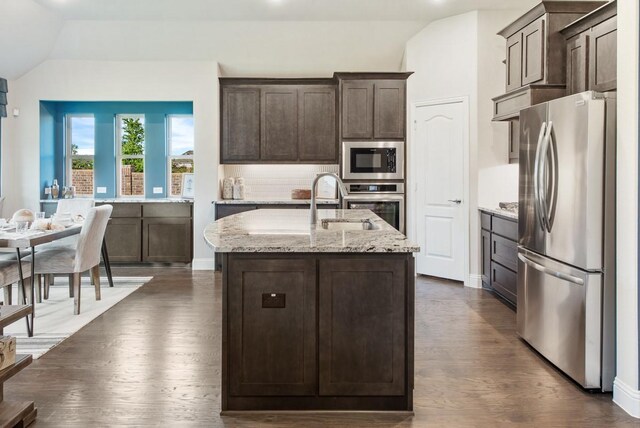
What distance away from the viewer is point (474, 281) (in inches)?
222

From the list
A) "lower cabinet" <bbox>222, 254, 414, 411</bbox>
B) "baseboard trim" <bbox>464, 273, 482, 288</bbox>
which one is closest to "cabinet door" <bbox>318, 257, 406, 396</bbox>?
"lower cabinet" <bbox>222, 254, 414, 411</bbox>

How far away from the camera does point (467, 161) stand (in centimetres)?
564

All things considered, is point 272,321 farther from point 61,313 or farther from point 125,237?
point 125,237

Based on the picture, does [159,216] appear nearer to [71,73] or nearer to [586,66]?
[71,73]

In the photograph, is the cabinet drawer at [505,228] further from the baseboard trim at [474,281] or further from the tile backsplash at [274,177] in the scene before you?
the tile backsplash at [274,177]

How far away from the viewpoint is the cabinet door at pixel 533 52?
→ 4.13 m

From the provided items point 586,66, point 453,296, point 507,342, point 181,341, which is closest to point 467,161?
point 453,296

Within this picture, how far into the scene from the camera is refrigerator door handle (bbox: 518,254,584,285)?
290 centimetres

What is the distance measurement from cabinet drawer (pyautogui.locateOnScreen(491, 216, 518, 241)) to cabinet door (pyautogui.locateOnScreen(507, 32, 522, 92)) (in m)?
1.25

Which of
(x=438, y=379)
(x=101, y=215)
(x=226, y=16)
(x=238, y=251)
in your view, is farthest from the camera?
(x=226, y=16)

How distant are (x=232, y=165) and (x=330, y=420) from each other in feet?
16.8

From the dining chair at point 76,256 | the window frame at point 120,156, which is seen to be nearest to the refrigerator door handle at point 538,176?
the dining chair at point 76,256

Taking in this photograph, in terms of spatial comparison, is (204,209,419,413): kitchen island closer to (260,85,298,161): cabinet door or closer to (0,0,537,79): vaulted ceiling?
(0,0,537,79): vaulted ceiling

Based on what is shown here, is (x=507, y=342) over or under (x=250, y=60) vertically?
under
